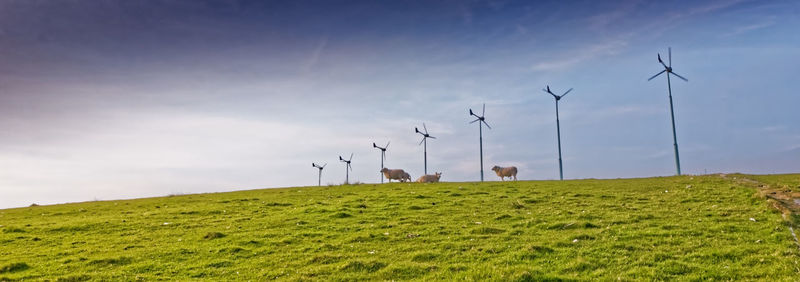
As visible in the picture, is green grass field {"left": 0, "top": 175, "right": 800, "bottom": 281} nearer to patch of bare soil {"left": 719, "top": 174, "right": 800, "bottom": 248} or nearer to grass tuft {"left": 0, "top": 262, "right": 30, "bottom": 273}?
grass tuft {"left": 0, "top": 262, "right": 30, "bottom": 273}

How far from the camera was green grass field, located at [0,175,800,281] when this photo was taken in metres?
15.4

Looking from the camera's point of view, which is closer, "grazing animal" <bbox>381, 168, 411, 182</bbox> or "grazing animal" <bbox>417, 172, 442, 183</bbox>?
"grazing animal" <bbox>417, 172, 442, 183</bbox>

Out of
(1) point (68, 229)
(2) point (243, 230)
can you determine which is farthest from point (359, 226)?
(1) point (68, 229)

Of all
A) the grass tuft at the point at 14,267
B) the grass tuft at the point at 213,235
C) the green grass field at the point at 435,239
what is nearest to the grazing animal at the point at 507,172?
the green grass field at the point at 435,239

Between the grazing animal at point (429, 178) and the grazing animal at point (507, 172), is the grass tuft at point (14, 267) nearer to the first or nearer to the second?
the grazing animal at point (429, 178)

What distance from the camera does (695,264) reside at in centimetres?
1483

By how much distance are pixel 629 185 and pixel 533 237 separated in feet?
66.3

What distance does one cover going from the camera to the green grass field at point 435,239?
50.5ft

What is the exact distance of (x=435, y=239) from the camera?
790 inches

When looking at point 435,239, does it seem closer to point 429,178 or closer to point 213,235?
point 213,235

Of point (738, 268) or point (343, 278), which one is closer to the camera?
point (738, 268)

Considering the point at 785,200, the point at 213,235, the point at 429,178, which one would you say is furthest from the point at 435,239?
the point at 429,178

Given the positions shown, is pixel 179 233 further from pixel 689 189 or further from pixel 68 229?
pixel 689 189

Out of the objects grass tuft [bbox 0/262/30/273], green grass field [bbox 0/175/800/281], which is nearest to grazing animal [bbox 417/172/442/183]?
green grass field [bbox 0/175/800/281]
